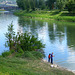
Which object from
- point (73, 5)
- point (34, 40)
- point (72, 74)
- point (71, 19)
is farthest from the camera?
point (73, 5)

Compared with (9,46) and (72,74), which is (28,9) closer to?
(9,46)

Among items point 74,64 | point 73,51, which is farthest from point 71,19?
point 74,64

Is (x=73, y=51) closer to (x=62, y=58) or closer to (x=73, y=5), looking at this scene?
(x=62, y=58)

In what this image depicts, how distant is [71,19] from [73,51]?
44.2 metres

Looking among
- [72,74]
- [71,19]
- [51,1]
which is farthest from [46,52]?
[51,1]

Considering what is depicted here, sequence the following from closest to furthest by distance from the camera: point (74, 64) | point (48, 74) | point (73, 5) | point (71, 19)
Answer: point (48, 74)
point (74, 64)
point (71, 19)
point (73, 5)

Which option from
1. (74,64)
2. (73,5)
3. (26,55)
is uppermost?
(73,5)

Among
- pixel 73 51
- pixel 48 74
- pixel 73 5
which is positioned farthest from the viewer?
pixel 73 5

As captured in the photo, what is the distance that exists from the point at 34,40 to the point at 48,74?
9.51 m

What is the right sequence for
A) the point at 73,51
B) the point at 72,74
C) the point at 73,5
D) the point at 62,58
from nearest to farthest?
the point at 72,74
the point at 62,58
the point at 73,51
the point at 73,5

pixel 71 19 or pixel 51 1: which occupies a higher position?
pixel 51 1

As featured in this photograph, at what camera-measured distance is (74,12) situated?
7700 cm

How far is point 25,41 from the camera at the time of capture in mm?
Result: 21547

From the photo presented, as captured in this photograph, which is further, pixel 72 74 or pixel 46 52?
pixel 46 52
